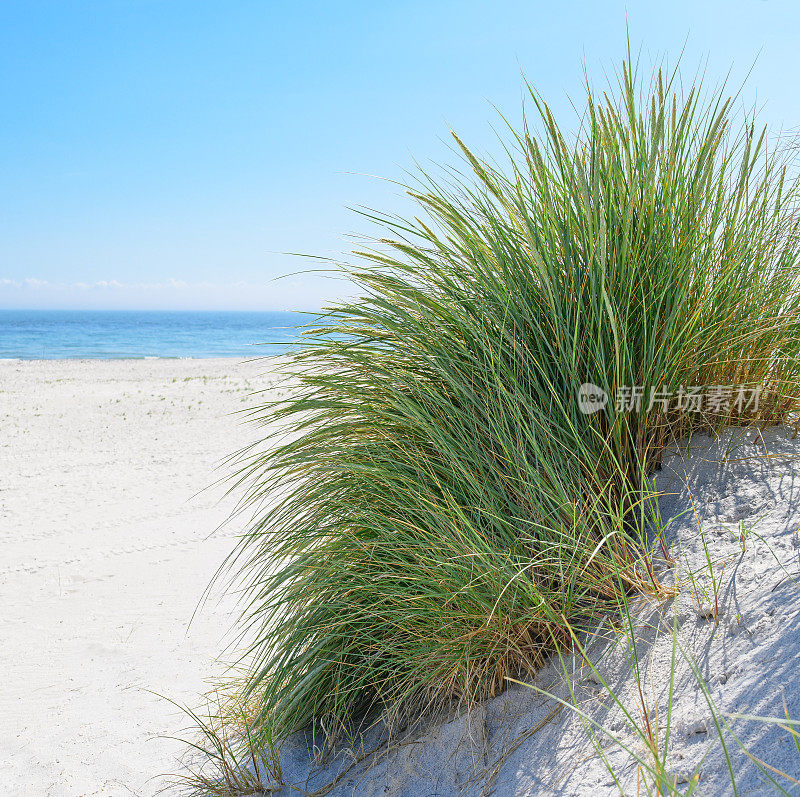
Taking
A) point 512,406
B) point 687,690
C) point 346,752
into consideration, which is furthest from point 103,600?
point 687,690

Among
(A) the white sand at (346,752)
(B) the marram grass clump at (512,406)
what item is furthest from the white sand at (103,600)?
(B) the marram grass clump at (512,406)

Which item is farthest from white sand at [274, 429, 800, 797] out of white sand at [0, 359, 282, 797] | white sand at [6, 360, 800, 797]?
white sand at [0, 359, 282, 797]

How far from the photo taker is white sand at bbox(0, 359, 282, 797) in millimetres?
2607

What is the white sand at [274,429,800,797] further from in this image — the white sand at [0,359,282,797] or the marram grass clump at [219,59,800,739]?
the white sand at [0,359,282,797]

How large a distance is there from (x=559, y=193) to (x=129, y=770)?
2.80m

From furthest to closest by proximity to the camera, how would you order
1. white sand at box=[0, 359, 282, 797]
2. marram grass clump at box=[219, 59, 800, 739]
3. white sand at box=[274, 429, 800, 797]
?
1. white sand at box=[0, 359, 282, 797]
2. marram grass clump at box=[219, 59, 800, 739]
3. white sand at box=[274, 429, 800, 797]

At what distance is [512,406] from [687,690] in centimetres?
83

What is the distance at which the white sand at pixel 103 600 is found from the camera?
261 centimetres

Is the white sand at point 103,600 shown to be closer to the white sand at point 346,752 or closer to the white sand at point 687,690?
the white sand at point 346,752

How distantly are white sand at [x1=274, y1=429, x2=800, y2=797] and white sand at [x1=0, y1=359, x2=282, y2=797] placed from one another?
114cm

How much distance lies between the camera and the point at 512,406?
1.78 metres

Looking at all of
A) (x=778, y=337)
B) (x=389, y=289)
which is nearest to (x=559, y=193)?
(x=389, y=289)

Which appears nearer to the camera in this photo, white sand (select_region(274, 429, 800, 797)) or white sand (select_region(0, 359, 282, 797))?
white sand (select_region(274, 429, 800, 797))

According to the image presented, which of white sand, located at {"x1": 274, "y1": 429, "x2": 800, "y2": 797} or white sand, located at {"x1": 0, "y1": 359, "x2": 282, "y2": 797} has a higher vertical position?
white sand, located at {"x1": 274, "y1": 429, "x2": 800, "y2": 797}
